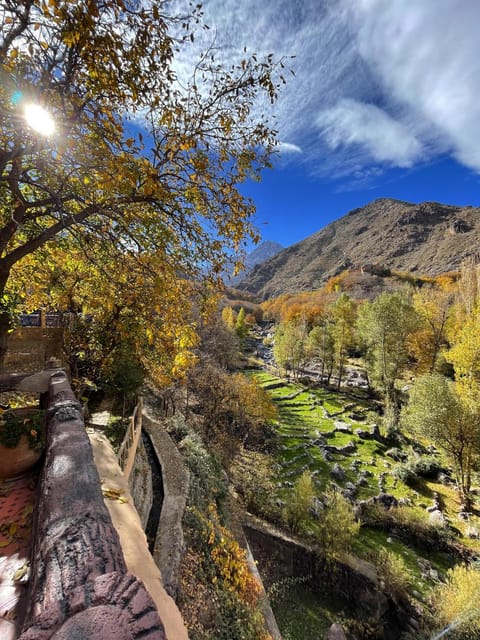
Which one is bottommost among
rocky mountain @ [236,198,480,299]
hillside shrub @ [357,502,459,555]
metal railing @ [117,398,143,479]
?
hillside shrub @ [357,502,459,555]

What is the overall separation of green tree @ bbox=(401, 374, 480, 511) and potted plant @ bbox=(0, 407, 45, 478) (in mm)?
17400

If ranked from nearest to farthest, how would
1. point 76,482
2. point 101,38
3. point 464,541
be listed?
point 76,482 → point 101,38 → point 464,541

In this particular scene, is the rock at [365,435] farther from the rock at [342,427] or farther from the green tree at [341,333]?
the green tree at [341,333]

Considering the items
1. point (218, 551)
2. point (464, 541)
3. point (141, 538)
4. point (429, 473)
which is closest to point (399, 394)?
point (429, 473)

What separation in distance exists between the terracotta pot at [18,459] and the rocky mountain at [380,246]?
61.3 meters

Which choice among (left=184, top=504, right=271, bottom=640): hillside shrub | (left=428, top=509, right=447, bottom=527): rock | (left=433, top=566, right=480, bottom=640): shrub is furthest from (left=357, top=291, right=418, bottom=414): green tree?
(left=184, top=504, right=271, bottom=640): hillside shrub

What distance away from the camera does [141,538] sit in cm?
234

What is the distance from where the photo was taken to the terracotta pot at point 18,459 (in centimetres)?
236

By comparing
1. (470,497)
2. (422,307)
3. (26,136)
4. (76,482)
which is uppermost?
(422,307)

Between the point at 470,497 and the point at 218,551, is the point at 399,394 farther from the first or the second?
the point at 218,551

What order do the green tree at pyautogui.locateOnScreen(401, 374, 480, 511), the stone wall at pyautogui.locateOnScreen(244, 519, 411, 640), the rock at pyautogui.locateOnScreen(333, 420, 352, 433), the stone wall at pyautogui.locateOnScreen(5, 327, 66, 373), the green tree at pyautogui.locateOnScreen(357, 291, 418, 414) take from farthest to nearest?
1. the green tree at pyautogui.locateOnScreen(357, 291, 418, 414)
2. the rock at pyautogui.locateOnScreen(333, 420, 352, 433)
3. the green tree at pyautogui.locateOnScreen(401, 374, 480, 511)
4. the stone wall at pyautogui.locateOnScreen(5, 327, 66, 373)
5. the stone wall at pyautogui.locateOnScreen(244, 519, 411, 640)

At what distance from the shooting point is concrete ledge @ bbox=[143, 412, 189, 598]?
5.86m

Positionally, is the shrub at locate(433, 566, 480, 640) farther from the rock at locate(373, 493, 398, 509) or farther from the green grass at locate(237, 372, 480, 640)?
the rock at locate(373, 493, 398, 509)

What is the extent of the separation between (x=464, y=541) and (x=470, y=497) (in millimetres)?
2726
